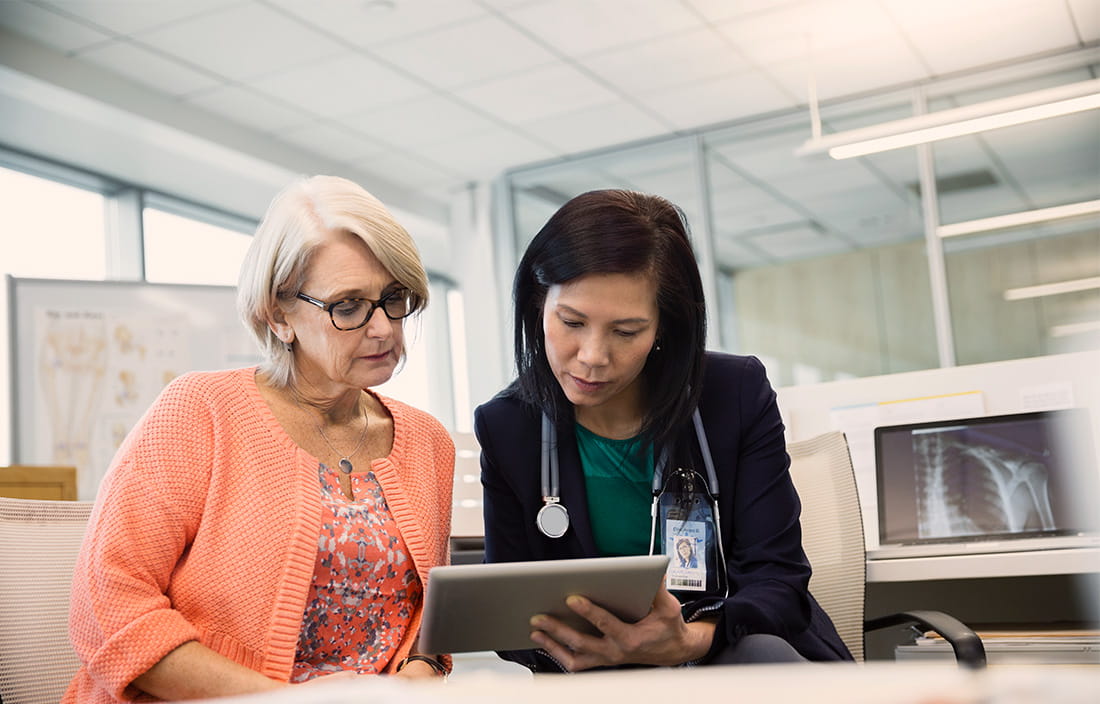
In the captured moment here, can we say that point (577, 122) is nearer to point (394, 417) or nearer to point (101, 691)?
point (394, 417)

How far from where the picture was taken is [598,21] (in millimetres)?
4133

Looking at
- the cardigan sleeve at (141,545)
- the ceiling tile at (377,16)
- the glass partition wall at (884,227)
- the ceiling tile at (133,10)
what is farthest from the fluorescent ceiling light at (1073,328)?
the cardigan sleeve at (141,545)

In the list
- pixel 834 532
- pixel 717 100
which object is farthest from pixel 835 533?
pixel 717 100

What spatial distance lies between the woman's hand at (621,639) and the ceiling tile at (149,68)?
140 inches

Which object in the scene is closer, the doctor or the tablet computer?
the tablet computer

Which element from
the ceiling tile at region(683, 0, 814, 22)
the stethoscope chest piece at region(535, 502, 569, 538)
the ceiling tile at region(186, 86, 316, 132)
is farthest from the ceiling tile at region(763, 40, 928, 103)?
the stethoscope chest piece at region(535, 502, 569, 538)

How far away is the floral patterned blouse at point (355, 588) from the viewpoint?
1.40 meters

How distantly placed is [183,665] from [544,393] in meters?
0.63

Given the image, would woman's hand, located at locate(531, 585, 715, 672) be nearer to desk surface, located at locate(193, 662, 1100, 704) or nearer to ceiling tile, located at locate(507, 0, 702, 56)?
desk surface, located at locate(193, 662, 1100, 704)

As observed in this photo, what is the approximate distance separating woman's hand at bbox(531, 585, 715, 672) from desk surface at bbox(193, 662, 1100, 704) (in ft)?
2.15

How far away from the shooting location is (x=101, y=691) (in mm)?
1261

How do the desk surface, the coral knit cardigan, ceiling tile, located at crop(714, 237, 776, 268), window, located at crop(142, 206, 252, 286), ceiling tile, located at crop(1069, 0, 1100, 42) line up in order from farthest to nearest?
ceiling tile, located at crop(714, 237, 776, 268) < window, located at crop(142, 206, 252, 286) < ceiling tile, located at crop(1069, 0, 1100, 42) < the coral knit cardigan < the desk surface

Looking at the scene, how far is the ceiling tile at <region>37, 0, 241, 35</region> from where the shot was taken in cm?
379

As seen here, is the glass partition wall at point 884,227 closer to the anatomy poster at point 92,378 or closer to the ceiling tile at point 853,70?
the ceiling tile at point 853,70
